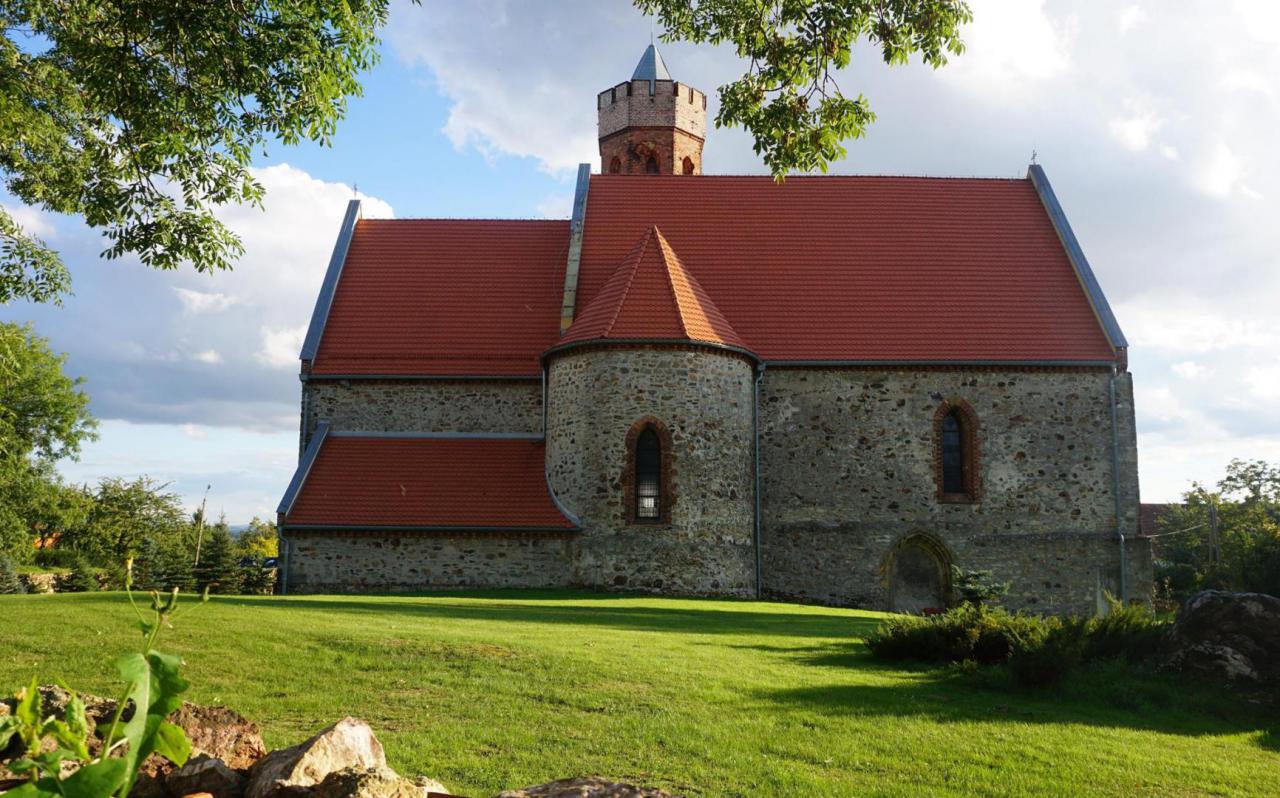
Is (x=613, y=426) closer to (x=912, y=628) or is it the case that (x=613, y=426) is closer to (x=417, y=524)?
(x=417, y=524)

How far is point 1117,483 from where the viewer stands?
20.9 m

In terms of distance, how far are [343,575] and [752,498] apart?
27.7 feet

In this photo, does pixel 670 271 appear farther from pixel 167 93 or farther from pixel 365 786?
pixel 365 786

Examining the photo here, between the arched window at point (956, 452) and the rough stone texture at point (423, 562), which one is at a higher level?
the arched window at point (956, 452)

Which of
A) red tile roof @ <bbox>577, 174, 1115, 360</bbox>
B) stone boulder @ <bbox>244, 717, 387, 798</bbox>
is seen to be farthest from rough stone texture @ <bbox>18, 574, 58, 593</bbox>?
stone boulder @ <bbox>244, 717, 387, 798</bbox>

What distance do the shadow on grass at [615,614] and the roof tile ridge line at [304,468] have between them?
339 cm

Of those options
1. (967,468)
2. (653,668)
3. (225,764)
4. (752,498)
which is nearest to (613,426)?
(752,498)

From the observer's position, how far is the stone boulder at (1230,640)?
32.2 feet

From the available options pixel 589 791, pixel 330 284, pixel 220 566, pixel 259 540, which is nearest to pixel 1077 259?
pixel 330 284

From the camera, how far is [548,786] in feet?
10.7

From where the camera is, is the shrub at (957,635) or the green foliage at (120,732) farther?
the shrub at (957,635)

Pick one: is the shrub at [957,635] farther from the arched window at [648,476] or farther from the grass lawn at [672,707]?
the arched window at [648,476]

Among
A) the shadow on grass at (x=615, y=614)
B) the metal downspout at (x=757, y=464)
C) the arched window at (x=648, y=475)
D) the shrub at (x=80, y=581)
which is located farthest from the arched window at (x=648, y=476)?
the shrub at (x=80, y=581)

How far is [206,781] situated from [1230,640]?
10.4m
